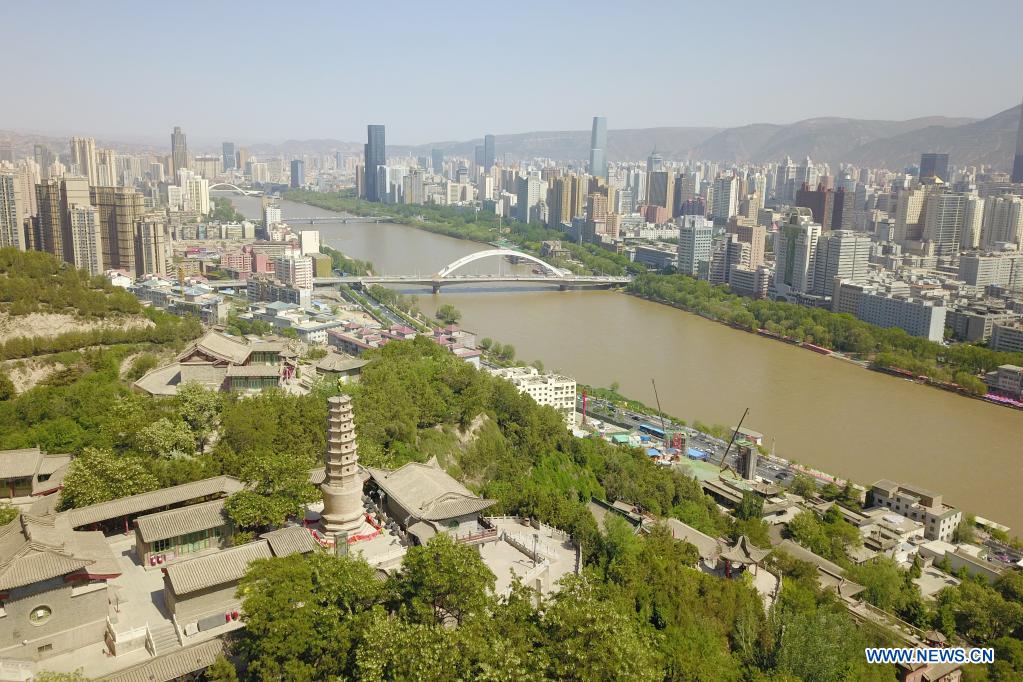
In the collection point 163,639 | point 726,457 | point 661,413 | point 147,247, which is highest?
point 147,247

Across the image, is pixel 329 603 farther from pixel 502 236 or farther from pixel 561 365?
pixel 502 236

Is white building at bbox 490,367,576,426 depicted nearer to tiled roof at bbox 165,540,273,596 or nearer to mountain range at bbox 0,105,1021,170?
tiled roof at bbox 165,540,273,596

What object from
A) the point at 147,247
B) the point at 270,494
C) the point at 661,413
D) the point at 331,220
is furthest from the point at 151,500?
the point at 331,220

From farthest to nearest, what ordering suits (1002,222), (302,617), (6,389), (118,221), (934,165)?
(934,165), (1002,222), (118,221), (6,389), (302,617)

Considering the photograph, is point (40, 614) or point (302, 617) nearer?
point (302, 617)

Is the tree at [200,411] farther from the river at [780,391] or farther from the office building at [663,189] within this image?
the office building at [663,189]

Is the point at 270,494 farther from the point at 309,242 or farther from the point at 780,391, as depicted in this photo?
the point at 309,242

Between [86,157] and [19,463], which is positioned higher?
[86,157]
